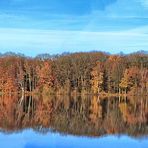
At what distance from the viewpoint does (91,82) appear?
80250mm

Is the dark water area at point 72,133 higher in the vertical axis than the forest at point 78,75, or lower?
lower

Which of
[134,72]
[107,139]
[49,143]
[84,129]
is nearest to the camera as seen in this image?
[49,143]

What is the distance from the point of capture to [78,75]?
81250 millimetres

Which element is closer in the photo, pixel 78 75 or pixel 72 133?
pixel 72 133

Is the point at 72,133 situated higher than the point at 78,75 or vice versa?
the point at 78,75

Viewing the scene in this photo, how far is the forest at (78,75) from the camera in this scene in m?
79.0

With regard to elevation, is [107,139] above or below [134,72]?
below

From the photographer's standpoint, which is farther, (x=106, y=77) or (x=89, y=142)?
(x=106, y=77)

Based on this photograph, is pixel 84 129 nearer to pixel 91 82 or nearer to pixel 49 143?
pixel 49 143

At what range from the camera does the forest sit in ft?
259

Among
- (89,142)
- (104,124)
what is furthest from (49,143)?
(104,124)

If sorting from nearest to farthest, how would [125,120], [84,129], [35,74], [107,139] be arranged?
[107,139], [84,129], [125,120], [35,74]

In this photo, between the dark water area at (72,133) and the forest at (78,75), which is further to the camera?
the forest at (78,75)

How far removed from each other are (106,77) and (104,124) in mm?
49303
